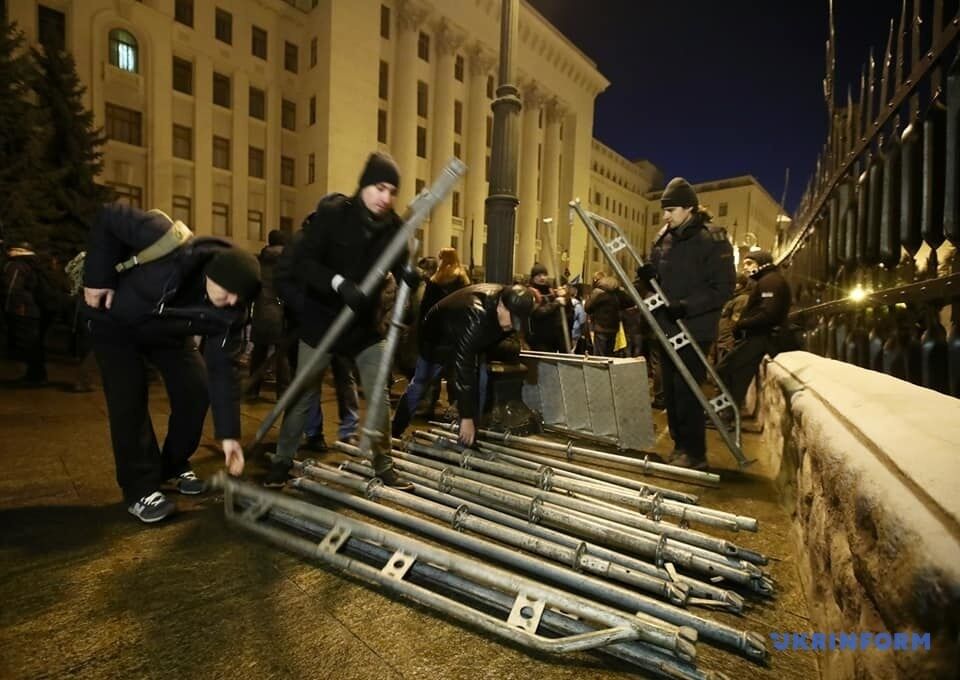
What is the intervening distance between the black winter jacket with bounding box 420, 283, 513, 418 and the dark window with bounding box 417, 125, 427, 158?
97.8 ft

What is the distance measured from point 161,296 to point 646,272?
11.3 feet

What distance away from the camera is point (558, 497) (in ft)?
9.55

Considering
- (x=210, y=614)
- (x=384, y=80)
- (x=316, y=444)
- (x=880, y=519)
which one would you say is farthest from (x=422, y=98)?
(x=880, y=519)

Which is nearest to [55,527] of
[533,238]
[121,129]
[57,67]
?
[57,67]

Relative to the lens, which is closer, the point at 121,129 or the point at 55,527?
the point at 55,527

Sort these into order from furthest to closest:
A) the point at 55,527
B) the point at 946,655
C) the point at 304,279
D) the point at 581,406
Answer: the point at 581,406 → the point at 304,279 → the point at 55,527 → the point at 946,655

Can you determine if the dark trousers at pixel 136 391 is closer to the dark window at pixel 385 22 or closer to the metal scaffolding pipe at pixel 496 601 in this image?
the metal scaffolding pipe at pixel 496 601

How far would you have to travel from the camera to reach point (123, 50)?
21.2m

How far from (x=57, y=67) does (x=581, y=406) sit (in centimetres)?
1821

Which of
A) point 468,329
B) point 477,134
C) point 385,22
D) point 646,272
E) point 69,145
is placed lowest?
point 468,329

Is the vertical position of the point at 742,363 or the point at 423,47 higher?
the point at 423,47

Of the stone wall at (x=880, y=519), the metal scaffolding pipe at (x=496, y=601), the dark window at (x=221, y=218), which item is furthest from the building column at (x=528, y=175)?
the stone wall at (x=880, y=519)

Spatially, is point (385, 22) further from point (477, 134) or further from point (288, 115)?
point (477, 134)

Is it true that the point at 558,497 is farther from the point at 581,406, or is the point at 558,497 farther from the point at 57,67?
the point at 57,67
